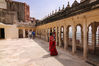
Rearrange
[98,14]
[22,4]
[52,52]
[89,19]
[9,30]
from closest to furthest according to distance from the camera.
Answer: [98,14]
[89,19]
[52,52]
[9,30]
[22,4]

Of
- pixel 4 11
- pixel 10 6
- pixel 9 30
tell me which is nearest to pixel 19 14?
pixel 10 6

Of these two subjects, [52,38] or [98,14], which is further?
[52,38]

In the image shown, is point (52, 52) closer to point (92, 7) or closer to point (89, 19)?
point (89, 19)

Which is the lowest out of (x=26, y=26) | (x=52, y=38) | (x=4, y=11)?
(x=52, y=38)

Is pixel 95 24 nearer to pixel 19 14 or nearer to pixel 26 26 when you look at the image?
pixel 26 26

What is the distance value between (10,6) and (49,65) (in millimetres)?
26639

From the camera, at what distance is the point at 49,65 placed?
3.78 meters

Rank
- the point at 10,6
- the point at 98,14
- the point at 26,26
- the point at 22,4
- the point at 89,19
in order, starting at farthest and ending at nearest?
the point at 22,4
the point at 10,6
the point at 26,26
the point at 89,19
the point at 98,14

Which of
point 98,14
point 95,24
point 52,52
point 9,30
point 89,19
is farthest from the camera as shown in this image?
point 9,30

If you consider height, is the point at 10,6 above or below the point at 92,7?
above

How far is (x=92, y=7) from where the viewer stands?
3680 mm

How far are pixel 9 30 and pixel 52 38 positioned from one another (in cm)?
1376

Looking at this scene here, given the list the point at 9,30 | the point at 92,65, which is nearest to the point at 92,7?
the point at 92,65

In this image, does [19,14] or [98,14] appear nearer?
[98,14]
